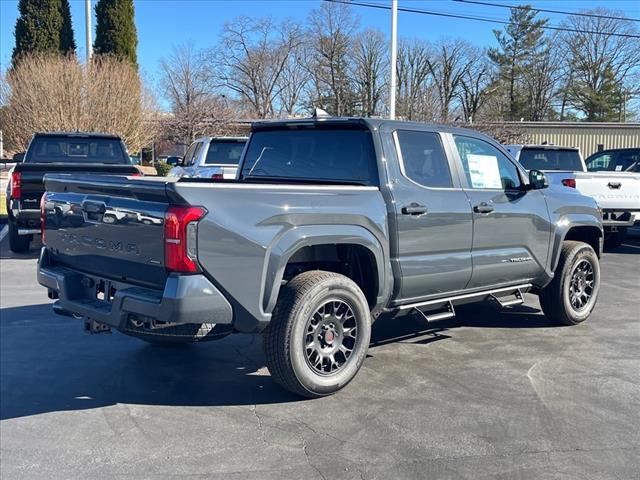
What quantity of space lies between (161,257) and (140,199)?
416 mm

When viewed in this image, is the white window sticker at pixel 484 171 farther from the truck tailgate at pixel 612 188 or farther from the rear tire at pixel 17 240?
the rear tire at pixel 17 240

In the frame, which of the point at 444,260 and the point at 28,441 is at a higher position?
the point at 444,260

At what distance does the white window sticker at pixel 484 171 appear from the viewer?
581cm

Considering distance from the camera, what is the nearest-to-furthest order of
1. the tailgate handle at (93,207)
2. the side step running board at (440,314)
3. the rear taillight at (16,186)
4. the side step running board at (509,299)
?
the tailgate handle at (93,207) → the side step running board at (440,314) → the side step running board at (509,299) → the rear taillight at (16,186)

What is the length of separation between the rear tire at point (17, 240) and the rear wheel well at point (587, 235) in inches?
341

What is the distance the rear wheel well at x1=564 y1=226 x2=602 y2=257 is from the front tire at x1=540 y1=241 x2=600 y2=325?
0.17m

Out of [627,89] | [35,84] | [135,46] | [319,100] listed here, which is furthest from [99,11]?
[627,89]

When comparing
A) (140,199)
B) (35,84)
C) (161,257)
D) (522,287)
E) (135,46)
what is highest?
(135,46)

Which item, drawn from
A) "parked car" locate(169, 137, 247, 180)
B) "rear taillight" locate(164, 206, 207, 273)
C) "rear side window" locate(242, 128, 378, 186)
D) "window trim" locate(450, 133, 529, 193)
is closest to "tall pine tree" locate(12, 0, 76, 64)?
"parked car" locate(169, 137, 247, 180)

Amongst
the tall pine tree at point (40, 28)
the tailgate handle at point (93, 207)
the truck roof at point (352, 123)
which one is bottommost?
the tailgate handle at point (93, 207)

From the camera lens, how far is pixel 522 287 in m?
6.31

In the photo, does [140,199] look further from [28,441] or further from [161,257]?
[28,441]

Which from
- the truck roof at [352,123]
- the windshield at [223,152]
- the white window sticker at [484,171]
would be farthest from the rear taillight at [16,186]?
the white window sticker at [484,171]

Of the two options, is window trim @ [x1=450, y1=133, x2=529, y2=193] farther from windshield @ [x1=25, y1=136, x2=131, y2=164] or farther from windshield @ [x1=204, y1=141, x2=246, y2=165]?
windshield @ [x1=204, y1=141, x2=246, y2=165]
